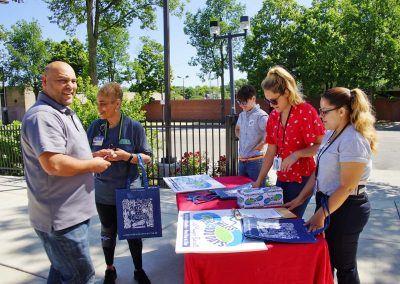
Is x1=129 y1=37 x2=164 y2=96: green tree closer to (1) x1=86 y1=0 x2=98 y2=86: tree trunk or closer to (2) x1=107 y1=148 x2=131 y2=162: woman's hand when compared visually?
(1) x1=86 y1=0 x2=98 y2=86: tree trunk

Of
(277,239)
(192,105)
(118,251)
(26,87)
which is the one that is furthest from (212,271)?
(26,87)

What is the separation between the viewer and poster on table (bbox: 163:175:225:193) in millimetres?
2871

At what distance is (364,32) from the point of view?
23344 millimetres

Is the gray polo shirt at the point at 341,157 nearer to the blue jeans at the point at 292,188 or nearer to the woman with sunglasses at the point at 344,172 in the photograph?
the woman with sunglasses at the point at 344,172

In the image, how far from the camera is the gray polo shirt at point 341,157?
189 cm

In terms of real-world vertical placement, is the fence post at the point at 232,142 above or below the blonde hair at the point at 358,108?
below

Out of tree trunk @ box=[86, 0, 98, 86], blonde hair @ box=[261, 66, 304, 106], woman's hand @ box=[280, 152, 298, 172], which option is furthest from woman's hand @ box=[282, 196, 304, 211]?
tree trunk @ box=[86, 0, 98, 86]

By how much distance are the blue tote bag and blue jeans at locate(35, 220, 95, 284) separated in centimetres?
49

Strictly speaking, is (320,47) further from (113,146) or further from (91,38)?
(113,146)

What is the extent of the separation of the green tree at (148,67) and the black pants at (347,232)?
3675 centimetres

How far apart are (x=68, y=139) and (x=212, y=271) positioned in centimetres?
110

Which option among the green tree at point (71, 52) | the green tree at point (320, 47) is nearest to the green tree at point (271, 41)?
the green tree at point (320, 47)

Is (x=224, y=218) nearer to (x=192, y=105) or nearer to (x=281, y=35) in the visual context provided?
(x=281, y=35)

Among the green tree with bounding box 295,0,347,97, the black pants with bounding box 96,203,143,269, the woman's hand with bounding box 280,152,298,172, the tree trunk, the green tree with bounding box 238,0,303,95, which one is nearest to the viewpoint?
the woman's hand with bounding box 280,152,298,172
